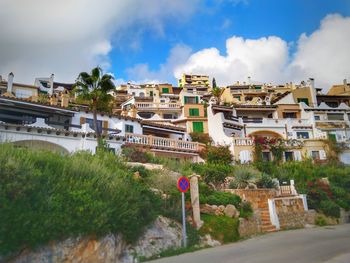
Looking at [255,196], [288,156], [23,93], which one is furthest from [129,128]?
[23,93]

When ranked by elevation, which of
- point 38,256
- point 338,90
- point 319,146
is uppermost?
point 338,90

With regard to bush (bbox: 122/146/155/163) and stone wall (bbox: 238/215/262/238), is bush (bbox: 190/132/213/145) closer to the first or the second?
bush (bbox: 122/146/155/163)

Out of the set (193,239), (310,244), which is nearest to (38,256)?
(193,239)

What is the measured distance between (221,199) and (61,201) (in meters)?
10.0

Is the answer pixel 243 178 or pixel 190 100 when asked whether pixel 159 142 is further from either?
pixel 190 100

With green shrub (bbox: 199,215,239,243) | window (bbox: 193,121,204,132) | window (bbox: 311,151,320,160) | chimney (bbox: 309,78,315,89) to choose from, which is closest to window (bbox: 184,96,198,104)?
window (bbox: 193,121,204,132)

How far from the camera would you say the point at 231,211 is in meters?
16.7

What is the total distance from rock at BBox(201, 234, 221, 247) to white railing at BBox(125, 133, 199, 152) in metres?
18.0

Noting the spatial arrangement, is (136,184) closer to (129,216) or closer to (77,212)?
(129,216)

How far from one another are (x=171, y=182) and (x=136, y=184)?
3.39 m

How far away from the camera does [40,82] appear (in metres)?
60.5

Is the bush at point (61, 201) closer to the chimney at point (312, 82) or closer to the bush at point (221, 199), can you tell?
the bush at point (221, 199)

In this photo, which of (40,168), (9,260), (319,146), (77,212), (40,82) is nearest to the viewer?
(9,260)

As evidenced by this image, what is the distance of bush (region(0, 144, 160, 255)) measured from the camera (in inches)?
333
